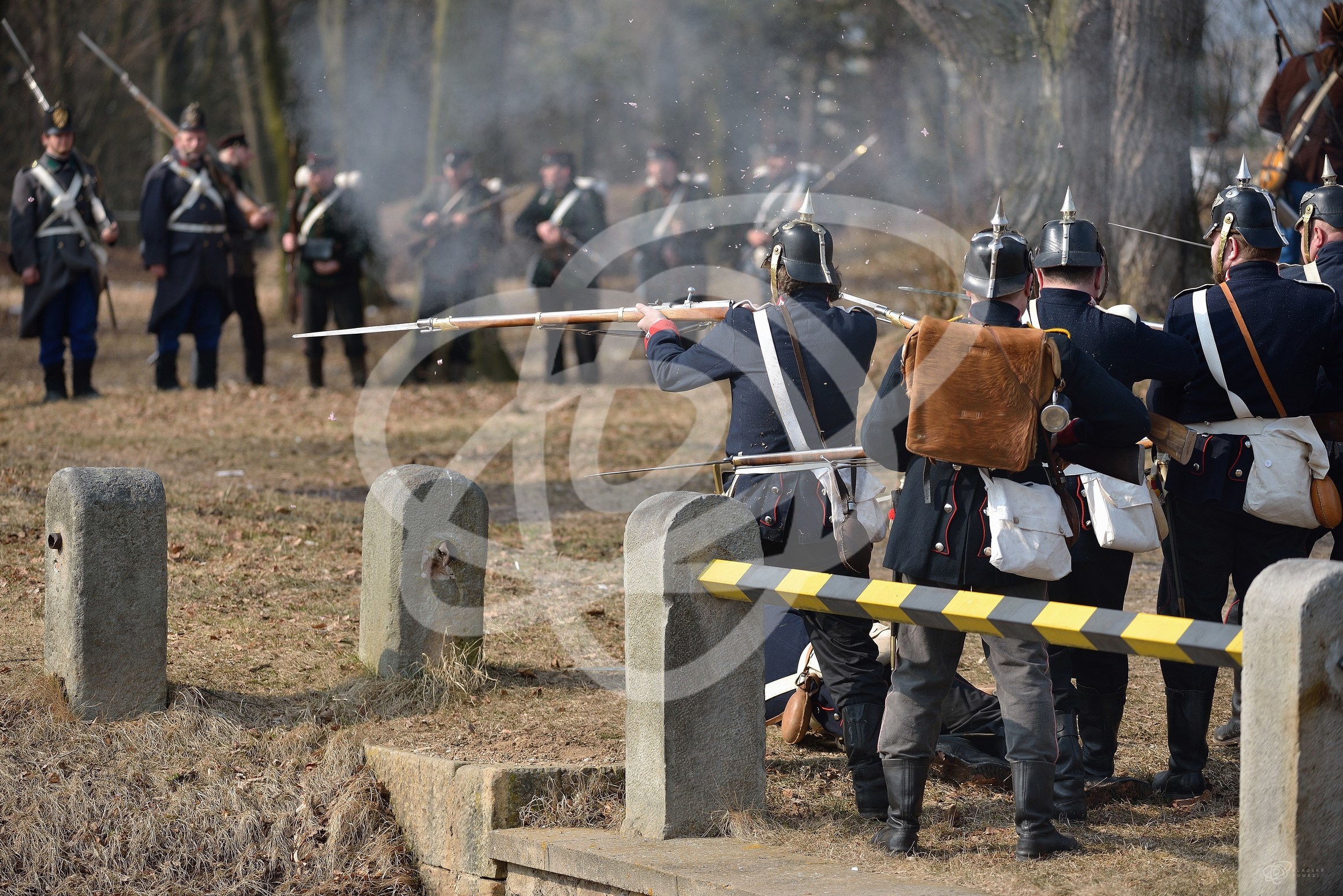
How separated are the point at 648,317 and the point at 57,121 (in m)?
8.39

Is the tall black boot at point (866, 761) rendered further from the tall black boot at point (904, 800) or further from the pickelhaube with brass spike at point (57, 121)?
the pickelhaube with brass spike at point (57, 121)

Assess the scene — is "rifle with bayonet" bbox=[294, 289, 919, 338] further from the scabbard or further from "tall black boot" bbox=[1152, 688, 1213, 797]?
"tall black boot" bbox=[1152, 688, 1213, 797]

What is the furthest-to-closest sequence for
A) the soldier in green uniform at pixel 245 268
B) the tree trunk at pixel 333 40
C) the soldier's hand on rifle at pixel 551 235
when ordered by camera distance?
1. the tree trunk at pixel 333 40
2. the soldier's hand on rifle at pixel 551 235
3. the soldier in green uniform at pixel 245 268

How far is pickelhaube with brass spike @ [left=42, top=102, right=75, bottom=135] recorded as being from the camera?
1184 cm

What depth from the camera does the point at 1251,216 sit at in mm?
4840

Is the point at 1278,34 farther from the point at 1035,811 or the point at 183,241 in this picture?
the point at 183,241

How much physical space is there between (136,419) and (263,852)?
23.6 ft

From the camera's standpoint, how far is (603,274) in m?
21.4

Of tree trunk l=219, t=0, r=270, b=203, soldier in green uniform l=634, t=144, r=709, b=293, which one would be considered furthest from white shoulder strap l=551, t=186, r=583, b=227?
tree trunk l=219, t=0, r=270, b=203

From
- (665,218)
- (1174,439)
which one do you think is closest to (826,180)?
(665,218)

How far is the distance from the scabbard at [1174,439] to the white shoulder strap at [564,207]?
10972mm

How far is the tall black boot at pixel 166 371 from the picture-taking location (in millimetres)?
12922

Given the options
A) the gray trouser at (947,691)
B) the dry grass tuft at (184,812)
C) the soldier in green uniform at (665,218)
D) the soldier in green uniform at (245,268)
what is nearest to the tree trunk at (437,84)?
the soldier in green uniform at (665,218)

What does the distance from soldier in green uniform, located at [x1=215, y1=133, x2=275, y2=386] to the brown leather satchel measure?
10.2m
